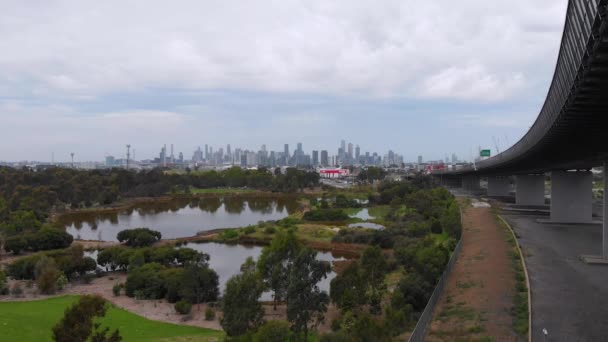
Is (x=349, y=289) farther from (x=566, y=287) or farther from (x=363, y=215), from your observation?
(x=363, y=215)

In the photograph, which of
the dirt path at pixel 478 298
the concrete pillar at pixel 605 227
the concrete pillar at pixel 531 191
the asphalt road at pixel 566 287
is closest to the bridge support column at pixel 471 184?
the concrete pillar at pixel 531 191

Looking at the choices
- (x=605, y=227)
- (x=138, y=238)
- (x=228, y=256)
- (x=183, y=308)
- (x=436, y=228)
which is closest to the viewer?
(x=183, y=308)

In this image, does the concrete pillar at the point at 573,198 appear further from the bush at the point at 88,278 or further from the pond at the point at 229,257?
the bush at the point at 88,278

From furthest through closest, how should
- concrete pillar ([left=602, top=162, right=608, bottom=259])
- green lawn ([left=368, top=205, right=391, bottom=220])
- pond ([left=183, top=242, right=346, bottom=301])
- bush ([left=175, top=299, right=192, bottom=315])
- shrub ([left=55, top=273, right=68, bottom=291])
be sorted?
green lawn ([left=368, top=205, right=391, bottom=220]) < pond ([left=183, top=242, right=346, bottom=301]) < shrub ([left=55, top=273, right=68, bottom=291]) < concrete pillar ([left=602, top=162, right=608, bottom=259]) < bush ([left=175, top=299, right=192, bottom=315])

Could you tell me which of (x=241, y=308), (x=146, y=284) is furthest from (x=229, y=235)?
(x=241, y=308)

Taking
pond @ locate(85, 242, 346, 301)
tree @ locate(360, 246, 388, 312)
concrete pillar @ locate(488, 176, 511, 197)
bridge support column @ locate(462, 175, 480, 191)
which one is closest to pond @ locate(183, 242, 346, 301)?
pond @ locate(85, 242, 346, 301)

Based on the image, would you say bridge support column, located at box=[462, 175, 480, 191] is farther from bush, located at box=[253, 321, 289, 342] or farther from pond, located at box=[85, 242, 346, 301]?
bush, located at box=[253, 321, 289, 342]

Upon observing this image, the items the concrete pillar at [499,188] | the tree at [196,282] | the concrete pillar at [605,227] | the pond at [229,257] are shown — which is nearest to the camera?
the tree at [196,282]
